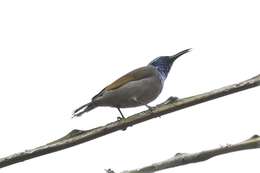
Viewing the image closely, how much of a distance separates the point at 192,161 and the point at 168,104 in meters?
0.37

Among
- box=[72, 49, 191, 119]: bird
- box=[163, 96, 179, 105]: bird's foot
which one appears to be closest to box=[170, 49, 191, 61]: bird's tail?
box=[72, 49, 191, 119]: bird

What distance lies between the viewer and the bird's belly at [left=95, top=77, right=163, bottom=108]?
542cm

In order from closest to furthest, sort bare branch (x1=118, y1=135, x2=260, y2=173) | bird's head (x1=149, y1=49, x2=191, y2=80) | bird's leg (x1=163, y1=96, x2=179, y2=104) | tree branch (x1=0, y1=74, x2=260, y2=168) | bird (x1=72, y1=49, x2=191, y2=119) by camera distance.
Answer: bare branch (x1=118, y1=135, x2=260, y2=173) → tree branch (x1=0, y1=74, x2=260, y2=168) → bird's leg (x1=163, y1=96, x2=179, y2=104) → bird (x1=72, y1=49, x2=191, y2=119) → bird's head (x1=149, y1=49, x2=191, y2=80)

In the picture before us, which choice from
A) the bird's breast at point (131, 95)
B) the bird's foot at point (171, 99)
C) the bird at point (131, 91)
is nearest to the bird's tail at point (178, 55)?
the bird at point (131, 91)

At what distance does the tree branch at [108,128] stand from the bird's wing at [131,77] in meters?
3.78

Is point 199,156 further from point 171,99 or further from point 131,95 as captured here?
point 131,95

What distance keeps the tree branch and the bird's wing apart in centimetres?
378

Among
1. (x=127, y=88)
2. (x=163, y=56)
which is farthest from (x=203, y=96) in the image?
(x=163, y=56)

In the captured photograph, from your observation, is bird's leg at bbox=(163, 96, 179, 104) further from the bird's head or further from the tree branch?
the bird's head

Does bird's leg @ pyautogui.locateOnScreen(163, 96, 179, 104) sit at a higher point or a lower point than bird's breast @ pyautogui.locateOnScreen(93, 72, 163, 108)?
lower

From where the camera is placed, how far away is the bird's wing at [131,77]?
219 inches

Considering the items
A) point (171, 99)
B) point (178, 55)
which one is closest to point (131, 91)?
point (178, 55)

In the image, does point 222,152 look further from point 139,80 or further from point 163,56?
point 163,56

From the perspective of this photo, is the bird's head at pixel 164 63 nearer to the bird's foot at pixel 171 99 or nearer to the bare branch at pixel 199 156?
the bird's foot at pixel 171 99
